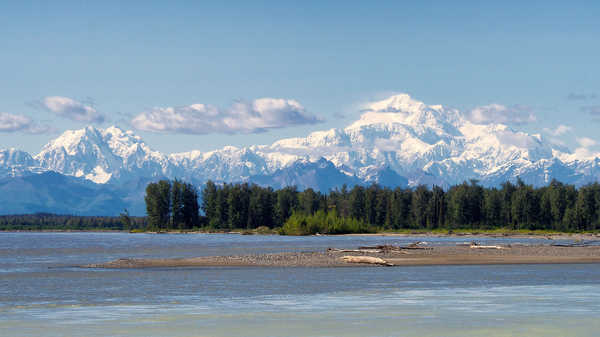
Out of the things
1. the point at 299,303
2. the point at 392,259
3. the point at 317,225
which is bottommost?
the point at 299,303

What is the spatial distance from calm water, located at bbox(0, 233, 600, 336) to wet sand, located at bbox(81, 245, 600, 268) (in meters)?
6.18

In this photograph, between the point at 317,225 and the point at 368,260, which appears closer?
the point at 368,260

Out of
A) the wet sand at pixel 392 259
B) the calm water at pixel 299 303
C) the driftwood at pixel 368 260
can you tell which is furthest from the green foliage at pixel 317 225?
the calm water at pixel 299 303

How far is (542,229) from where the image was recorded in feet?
639

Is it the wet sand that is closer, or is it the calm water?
the calm water

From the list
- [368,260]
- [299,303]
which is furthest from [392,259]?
[299,303]

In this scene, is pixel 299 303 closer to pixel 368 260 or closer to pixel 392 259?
pixel 368 260

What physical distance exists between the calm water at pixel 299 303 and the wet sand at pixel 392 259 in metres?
6.18

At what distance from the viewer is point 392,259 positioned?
2402 inches

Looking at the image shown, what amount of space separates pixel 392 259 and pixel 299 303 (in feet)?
98.7

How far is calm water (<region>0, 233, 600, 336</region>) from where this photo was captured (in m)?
25.1

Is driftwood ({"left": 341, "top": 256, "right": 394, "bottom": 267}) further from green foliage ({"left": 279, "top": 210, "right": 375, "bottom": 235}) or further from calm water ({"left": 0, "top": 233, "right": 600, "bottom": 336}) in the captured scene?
green foliage ({"left": 279, "top": 210, "right": 375, "bottom": 235})

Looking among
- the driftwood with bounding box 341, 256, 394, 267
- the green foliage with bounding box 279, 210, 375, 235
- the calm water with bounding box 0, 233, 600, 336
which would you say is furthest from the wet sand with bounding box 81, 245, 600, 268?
the green foliage with bounding box 279, 210, 375, 235

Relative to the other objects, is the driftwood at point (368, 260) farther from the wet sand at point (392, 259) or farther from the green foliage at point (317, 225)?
the green foliage at point (317, 225)
